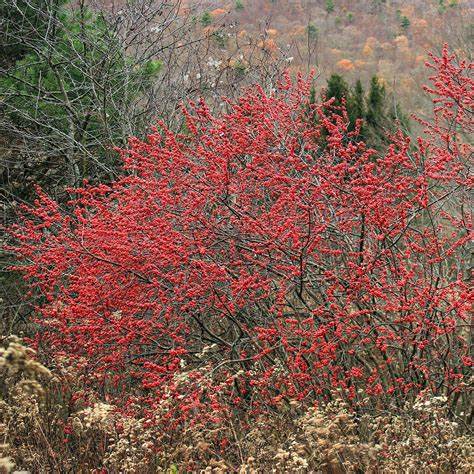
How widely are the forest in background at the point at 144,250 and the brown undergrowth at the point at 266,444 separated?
0.06 feet

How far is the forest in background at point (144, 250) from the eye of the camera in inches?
155

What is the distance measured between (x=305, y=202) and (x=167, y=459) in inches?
80.1

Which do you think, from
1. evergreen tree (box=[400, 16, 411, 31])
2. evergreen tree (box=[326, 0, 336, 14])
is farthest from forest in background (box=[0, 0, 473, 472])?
evergreen tree (box=[326, 0, 336, 14])

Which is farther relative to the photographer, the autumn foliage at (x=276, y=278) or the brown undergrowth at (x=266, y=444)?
the autumn foliage at (x=276, y=278)

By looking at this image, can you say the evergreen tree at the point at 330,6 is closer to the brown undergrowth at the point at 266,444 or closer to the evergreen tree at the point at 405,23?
the evergreen tree at the point at 405,23

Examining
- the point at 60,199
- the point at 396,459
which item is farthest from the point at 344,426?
the point at 60,199

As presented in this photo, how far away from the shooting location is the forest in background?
3926 millimetres

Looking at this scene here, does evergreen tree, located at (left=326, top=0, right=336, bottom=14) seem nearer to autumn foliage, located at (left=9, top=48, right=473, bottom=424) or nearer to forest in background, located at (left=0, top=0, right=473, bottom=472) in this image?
forest in background, located at (left=0, top=0, right=473, bottom=472)

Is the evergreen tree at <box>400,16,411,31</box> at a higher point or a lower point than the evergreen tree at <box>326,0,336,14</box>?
lower

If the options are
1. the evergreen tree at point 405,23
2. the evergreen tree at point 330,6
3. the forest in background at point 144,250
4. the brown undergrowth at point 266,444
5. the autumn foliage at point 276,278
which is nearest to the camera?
the brown undergrowth at point 266,444

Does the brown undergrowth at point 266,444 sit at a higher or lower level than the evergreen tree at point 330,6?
lower

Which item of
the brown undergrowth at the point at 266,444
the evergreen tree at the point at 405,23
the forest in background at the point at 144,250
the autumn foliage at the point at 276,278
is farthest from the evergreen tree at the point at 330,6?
the brown undergrowth at the point at 266,444

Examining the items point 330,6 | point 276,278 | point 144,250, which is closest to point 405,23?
point 330,6

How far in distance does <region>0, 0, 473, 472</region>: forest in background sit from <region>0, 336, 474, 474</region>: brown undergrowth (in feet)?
0.06
